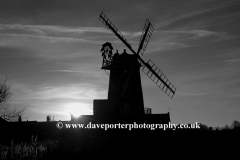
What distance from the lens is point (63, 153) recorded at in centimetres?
1797

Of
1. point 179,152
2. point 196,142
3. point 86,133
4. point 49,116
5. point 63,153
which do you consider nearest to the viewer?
point 63,153

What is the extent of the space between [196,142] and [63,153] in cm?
855

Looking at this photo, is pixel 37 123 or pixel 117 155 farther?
pixel 37 123

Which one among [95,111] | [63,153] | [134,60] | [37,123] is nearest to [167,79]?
[134,60]

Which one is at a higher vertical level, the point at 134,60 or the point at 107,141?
the point at 134,60

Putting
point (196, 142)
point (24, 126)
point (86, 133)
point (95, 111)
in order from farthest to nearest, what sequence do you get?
A: point (24, 126) < point (95, 111) < point (86, 133) < point (196, 142)

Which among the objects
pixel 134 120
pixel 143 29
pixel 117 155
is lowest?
pixel 117 155

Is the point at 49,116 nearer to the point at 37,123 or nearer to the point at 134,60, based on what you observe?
the point at 37,123
